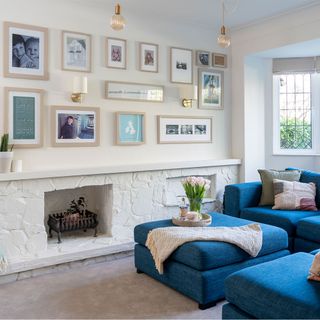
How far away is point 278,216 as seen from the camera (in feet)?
11.5

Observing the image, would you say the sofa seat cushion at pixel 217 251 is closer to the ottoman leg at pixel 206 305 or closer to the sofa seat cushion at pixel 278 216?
the ottoman leg at pixel 206 305

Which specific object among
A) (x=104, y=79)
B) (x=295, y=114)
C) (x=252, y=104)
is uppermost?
(x=104, y=79)

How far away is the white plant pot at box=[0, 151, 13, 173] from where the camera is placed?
3.09 m

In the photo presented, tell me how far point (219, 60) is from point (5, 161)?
2890 millimetres

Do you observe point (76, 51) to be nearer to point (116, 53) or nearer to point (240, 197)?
point (116, 53)

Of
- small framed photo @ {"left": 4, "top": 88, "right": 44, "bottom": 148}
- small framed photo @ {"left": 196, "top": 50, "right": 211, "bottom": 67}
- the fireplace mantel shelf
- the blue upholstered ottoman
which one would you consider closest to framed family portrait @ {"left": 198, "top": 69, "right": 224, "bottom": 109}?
small framed photo @ {"left": 196, "top": 50, "right": 211, "bottom": 67}

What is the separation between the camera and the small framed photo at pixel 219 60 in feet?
15.1

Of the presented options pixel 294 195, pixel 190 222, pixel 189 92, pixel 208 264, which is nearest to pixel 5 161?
pixel 190 222

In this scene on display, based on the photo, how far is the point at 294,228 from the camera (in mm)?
3393

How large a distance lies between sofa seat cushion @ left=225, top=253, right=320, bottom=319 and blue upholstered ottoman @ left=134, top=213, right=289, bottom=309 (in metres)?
0.41

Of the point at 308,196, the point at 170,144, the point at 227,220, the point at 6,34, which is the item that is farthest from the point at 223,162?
the point at 6,34

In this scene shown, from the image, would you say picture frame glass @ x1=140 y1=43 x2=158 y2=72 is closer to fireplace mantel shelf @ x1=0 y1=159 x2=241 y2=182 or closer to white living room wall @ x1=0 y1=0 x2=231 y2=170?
white living room wall @ x1=0 y1=0 x2=231 y2=170

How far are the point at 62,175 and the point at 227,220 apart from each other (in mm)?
1550

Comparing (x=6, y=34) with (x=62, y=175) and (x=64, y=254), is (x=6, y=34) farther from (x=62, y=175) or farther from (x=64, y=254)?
(x=64, y=254)
